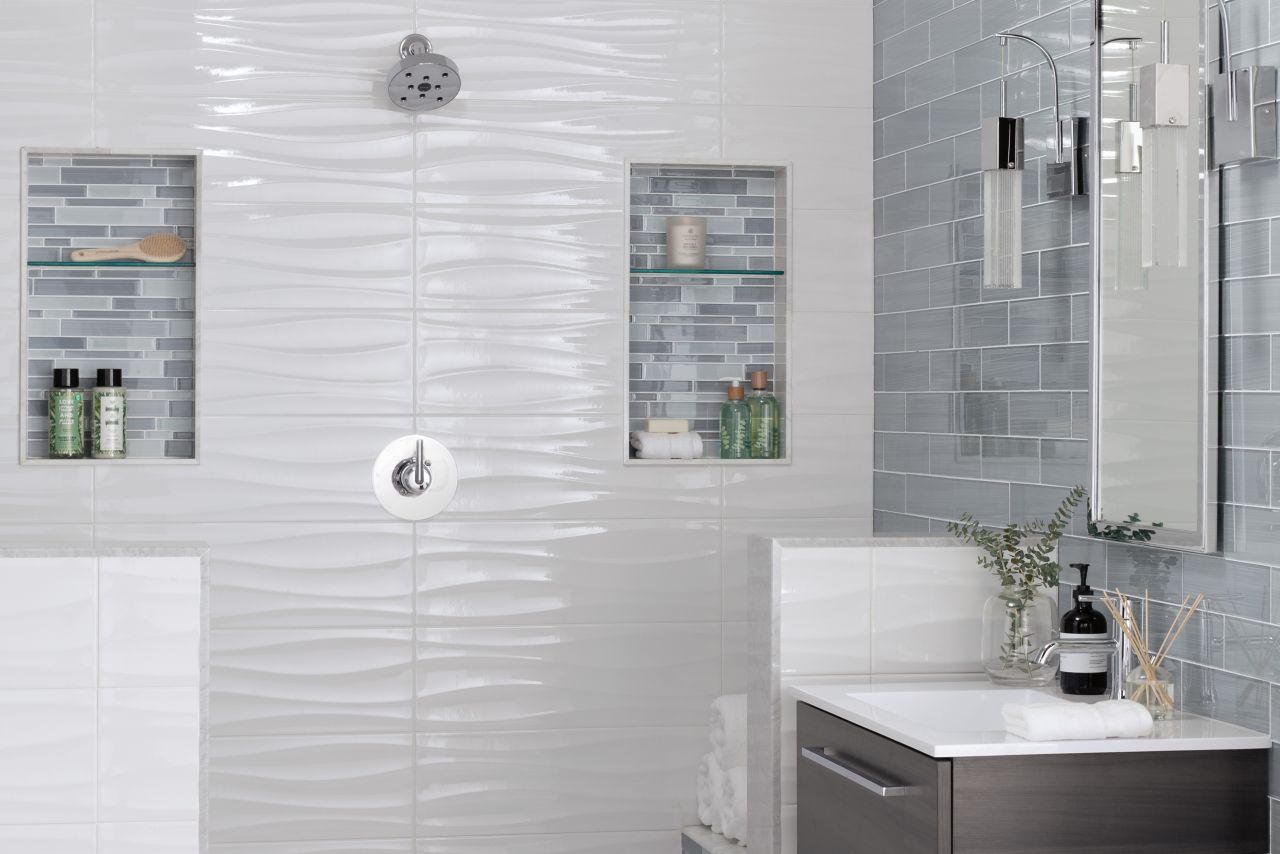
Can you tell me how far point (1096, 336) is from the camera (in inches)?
90.8

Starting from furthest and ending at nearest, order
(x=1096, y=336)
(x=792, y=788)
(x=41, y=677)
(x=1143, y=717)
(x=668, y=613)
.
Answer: (x=668, y=613), (x=792, y=788), (x=1096, y=336), (x=41, y=677), (x=1143, y=717)

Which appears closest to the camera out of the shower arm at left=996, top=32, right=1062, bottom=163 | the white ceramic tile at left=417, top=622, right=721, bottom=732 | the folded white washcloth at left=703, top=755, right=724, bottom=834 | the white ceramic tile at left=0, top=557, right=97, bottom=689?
the white ceramic tile at left=0, top=557, right=97, bottom=689

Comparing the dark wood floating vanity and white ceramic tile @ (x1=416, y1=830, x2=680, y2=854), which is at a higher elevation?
the dark wood floating vanity

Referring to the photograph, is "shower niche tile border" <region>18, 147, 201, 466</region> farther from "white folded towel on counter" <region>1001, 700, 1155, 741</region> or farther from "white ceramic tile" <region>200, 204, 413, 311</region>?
"white folded towel on counter" <region>1001, 700, 1155, 741</region>

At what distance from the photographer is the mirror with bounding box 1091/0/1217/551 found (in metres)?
2.05

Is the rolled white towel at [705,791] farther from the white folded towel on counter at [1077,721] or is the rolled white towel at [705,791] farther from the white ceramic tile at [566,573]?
the white folded towel on counter at [1077,721]

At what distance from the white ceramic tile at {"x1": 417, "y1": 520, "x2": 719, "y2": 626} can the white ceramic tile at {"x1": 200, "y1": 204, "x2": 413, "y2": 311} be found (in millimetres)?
594

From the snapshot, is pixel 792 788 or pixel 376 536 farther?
pixel 376 536

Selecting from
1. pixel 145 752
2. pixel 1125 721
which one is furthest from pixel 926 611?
pixel 145 752

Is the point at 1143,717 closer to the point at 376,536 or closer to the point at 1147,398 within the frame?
the point at 1147,398

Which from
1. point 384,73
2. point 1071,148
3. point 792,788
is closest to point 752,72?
point 384,73

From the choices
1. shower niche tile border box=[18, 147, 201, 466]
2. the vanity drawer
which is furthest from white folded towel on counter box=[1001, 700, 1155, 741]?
shower niche tile border box=[18, 147, 201, 466]

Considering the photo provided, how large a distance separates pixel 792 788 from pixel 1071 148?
1281 millimetres

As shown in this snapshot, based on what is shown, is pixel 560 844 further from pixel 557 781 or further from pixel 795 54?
pixel 795 54
